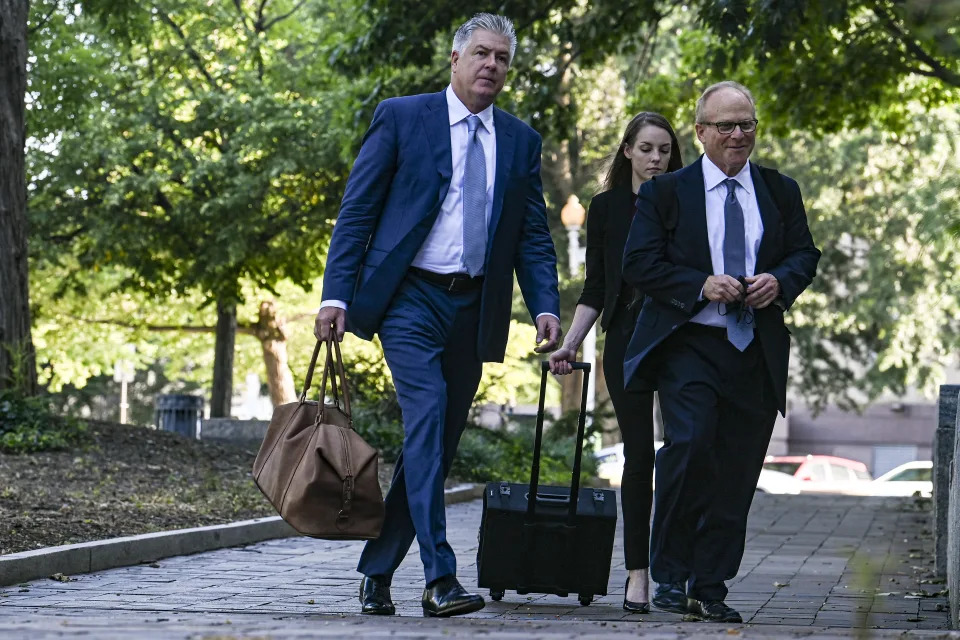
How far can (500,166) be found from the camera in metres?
5.35

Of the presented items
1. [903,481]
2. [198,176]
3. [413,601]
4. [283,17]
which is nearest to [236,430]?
[198,176]

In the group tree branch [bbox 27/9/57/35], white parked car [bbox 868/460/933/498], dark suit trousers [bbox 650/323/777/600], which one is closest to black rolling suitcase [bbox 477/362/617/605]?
dark suit trousers [bbox 650/323/777/600]

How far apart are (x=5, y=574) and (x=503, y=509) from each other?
2.46 meters

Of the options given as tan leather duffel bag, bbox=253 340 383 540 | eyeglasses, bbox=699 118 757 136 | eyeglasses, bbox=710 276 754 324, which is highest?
eyeglasses, bbox=699 118 757 136

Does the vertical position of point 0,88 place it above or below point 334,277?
above

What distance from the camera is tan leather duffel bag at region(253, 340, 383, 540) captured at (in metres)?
5.02

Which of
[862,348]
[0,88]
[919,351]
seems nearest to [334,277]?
[0,88]

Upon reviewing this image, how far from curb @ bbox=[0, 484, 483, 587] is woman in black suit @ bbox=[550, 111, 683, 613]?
2746mm

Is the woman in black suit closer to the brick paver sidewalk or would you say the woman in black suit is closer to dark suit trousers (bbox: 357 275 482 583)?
the brick paver sidewalk

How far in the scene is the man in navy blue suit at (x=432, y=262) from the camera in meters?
5.13

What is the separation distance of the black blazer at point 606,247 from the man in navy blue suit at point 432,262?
0.76 meters

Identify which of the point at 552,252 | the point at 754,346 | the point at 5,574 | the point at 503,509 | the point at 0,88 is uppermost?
the point at 0,88

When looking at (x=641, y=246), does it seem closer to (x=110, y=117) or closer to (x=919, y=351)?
(x=110, y=117)

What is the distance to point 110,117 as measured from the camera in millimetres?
25922
